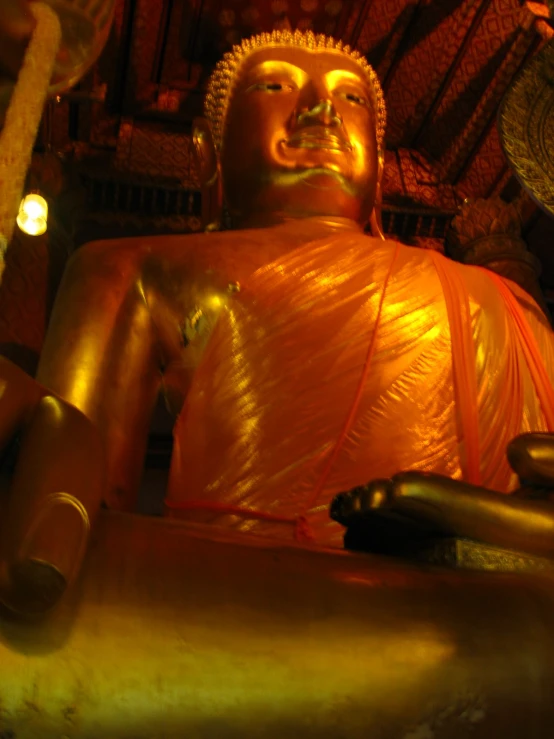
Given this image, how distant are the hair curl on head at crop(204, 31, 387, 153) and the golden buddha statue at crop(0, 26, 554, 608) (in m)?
0.29

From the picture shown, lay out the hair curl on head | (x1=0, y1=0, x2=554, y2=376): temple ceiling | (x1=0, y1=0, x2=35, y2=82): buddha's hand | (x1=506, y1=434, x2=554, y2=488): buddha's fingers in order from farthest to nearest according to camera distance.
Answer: (x1=0, y1=0, x2=554, y2=376): temple ceiling → the hair curl on head → (x1=0, y1=0, x2=35, y2=82): buddha's hand → (x1=506, y1=434, x2=554, y2=488): buddha's fingers

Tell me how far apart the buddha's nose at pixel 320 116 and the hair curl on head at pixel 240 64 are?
0.86 ft

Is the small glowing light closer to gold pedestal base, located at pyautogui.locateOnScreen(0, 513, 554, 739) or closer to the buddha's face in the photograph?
the buddha's face

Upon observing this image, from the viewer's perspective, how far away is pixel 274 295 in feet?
4.97

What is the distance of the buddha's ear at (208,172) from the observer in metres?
2.02

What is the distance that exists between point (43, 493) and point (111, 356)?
0.72 metres

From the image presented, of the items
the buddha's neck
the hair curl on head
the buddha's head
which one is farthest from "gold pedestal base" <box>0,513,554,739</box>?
the hair curl on head

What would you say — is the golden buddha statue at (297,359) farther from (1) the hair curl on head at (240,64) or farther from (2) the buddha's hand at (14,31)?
(2) the buddha's hand at (14,31)

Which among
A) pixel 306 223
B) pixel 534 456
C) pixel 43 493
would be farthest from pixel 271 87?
pixel 43 493

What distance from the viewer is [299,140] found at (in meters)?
1.81

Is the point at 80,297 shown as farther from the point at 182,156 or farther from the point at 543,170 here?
the point at 182,156

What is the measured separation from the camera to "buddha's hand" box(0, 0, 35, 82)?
1136 mm

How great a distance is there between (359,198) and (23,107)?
0.96 m

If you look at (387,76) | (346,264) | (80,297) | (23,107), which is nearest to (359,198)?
(346,264)
